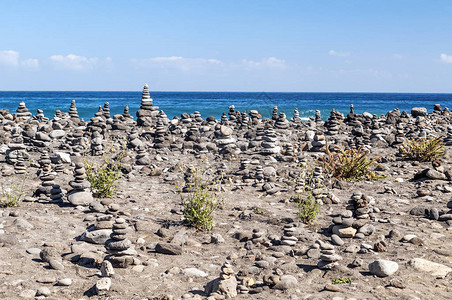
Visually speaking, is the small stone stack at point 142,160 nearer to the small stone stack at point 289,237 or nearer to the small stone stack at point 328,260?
the small stone stack at point 289,237

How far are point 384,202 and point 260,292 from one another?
5.06 metres

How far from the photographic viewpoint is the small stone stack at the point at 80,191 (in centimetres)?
833

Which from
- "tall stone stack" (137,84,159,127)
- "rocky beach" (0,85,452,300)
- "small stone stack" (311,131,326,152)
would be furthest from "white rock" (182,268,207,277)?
"tall stone stack" (137,84,159,127)

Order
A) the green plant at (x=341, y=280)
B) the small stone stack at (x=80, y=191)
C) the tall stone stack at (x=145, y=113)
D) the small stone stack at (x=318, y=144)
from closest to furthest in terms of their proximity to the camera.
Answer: the green plant at (x=341, y=280), the small stone stack at (x=80, y=191), the small stone stack at (x=318, y=144), the tall stone stack at (x=145, y=113)

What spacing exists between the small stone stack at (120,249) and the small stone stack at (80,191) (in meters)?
2.63

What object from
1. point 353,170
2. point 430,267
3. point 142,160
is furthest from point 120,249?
point 353,170

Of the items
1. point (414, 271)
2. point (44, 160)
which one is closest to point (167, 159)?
point (44, 160)

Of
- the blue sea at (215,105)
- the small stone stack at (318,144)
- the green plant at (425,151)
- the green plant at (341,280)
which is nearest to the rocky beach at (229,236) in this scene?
the green plant at (341,280)

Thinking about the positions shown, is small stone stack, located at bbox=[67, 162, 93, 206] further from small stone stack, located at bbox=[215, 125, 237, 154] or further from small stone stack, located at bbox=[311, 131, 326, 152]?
small stone stack, located at bbox=[311, 131, 326, 152]

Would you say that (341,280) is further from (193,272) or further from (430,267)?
(193,272)

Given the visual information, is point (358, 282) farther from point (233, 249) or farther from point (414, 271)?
point (233, 249)

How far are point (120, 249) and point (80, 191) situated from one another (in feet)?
10.7

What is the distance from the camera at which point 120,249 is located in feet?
19.1

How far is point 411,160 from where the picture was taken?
1295 centimetres
